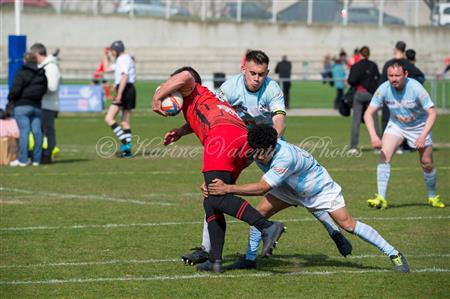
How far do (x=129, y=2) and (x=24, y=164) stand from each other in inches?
1126

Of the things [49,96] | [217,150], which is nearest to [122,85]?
[49,96]

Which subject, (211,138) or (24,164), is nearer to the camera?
(211,138)

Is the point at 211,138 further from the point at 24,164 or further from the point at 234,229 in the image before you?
the point at 24,164

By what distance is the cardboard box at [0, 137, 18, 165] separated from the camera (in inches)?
730

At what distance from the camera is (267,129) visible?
27.6 feet

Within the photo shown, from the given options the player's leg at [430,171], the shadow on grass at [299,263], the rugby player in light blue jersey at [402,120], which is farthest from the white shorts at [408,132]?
the shadow on grass at [299,263]

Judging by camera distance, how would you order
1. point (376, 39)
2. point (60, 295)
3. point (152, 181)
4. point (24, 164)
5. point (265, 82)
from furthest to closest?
point (376, 39) → point (24, 164) → point (152, 181) → point (265, 82) → point (60, 295)

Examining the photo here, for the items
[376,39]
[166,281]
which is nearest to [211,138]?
[166,281]

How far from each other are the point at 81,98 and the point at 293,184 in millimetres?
24382

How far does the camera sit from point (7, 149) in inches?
733

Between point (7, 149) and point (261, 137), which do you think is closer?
point (261, 137)

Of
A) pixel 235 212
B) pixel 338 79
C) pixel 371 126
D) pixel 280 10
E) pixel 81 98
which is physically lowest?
pixel 81 98

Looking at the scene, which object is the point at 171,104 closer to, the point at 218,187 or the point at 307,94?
the point at 218,187

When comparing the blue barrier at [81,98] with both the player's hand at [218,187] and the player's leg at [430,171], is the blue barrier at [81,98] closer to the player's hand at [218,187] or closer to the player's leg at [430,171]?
the player's leg at [430,171]
